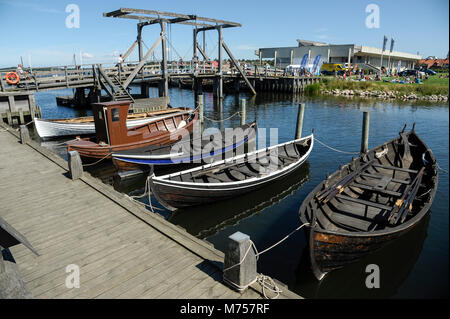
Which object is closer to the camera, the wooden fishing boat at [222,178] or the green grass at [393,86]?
the wooden fishing boat at [222,178]

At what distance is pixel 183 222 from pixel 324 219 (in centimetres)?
518

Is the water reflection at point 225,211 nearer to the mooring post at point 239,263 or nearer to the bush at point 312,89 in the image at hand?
the mooring post at point 239,263

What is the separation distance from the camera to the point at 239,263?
557 cm

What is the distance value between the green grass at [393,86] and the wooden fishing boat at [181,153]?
126ft

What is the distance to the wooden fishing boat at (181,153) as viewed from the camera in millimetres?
15273

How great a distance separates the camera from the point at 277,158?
590 inches

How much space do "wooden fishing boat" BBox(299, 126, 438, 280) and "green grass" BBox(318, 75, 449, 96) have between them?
Result: 1470 inches

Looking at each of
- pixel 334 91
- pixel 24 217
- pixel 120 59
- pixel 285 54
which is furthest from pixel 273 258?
pixel 285 54

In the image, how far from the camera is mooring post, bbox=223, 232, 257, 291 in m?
5.54

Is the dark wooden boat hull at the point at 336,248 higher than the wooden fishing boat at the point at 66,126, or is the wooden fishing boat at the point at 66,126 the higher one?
the wooden fishing boat at the point at 66,126

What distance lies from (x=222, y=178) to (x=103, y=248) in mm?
6178

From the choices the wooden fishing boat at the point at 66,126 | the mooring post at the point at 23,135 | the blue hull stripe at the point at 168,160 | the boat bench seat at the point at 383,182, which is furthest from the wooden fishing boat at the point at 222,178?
the mooring post at the point at 23,135

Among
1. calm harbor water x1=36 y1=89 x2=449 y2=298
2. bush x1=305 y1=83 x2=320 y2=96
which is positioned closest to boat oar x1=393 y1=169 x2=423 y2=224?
calm harbor water x1=36 y1=89 x2=449 y2=298
